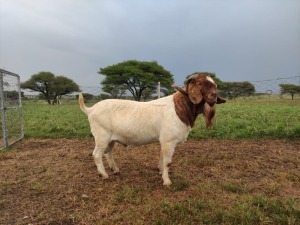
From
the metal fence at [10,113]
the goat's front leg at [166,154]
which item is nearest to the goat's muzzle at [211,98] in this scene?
the goat's front leg at [166,154]

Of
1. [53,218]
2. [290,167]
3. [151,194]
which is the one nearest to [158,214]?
[151,194]

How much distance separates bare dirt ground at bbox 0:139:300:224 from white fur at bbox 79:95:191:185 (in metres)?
0.47

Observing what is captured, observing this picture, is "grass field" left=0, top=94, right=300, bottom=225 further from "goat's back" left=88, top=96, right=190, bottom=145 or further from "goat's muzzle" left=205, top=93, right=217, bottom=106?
"goat's muzzle" left=205, top=93, right=217, bottom=106

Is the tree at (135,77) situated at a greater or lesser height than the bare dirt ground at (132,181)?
greater

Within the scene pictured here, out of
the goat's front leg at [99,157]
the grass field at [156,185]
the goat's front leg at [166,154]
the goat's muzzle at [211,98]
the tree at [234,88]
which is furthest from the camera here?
the tree at [234,88]

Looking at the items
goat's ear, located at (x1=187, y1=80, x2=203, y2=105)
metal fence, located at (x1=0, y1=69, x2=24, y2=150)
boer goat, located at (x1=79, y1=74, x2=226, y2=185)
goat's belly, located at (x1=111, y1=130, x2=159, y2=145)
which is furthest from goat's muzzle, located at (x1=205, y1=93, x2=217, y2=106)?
metal fence, located at (x1=0, y1=69, x2=24, y2=150)

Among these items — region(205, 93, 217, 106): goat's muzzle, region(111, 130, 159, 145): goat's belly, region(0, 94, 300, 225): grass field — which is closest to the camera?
region(0, 94, 300, 225): grass field

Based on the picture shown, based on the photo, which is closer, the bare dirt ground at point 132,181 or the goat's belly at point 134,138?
the bare dirt ground at point 132,181

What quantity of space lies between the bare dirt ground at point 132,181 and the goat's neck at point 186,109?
963 millimetres

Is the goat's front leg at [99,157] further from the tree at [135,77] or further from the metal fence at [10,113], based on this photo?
the tree at [135,77]

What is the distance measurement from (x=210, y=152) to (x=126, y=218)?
346cm

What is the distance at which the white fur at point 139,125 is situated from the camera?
→ 439cm

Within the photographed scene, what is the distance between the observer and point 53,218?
3494mm

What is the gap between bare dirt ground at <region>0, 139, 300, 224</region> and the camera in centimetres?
361
